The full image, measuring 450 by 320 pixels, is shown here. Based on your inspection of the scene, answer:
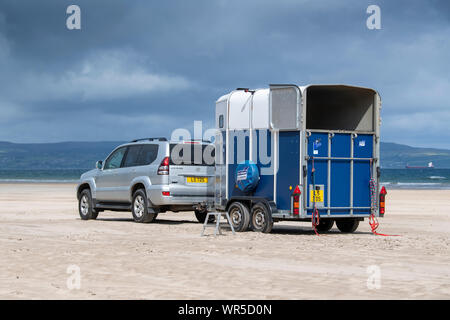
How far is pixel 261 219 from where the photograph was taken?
1552 cm

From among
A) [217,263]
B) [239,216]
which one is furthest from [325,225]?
[217,263]

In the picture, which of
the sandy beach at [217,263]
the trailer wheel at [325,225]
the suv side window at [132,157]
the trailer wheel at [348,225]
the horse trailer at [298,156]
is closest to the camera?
the sandy beach at [217,263]

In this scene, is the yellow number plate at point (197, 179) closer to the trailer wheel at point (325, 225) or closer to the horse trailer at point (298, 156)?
the horse trailer at point (298, 156)

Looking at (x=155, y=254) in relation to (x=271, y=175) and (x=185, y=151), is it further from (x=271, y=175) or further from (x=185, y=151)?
(x=185, y=151)

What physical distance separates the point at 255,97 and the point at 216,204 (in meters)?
2.72

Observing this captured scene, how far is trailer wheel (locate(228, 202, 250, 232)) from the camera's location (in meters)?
15.7

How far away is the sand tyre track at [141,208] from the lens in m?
18.2

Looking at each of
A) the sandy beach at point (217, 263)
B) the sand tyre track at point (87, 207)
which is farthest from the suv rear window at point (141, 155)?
the sandy beach at point (217, 263)

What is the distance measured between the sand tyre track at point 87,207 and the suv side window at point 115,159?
976 millimetres

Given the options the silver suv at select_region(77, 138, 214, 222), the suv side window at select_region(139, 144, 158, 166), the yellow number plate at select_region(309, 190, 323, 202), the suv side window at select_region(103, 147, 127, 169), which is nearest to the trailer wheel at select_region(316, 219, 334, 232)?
the yellow number plate at select_region(309, 190, 323, 202)

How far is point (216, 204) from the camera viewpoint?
55.2 ft

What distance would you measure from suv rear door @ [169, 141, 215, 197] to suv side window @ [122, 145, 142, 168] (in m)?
1.40
